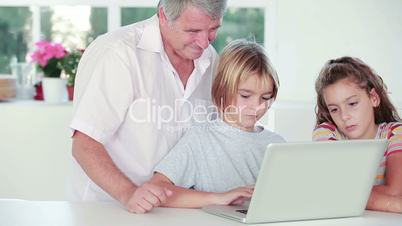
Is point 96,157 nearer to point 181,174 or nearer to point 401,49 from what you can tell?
point 181,174

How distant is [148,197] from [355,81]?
79 cm

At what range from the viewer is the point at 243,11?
181 inches

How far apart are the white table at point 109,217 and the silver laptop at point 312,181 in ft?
0.11

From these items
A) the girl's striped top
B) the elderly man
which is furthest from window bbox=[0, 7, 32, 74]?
the girl's striped top

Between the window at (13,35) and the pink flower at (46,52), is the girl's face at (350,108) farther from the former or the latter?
the window at (13,35)

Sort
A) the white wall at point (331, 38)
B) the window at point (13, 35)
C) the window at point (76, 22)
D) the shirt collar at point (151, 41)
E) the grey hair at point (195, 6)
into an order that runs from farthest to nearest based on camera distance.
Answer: the window at point (13, 35), the window at point (76, 22), the white wall at point (331, 38), the shirt collar at point (151, 41), the grey hair at point (195, 6)

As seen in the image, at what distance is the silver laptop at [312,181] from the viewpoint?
183 cm

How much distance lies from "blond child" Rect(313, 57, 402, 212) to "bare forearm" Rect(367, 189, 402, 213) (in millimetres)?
178

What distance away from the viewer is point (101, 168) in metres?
2.12

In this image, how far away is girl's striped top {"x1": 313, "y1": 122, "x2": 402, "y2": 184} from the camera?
2.33 m

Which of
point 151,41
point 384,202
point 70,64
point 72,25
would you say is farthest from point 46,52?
point 384,202

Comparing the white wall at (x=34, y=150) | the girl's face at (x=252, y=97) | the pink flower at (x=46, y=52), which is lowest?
the white wall at (x=34, y=150)

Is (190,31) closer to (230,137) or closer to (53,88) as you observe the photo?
(230,137)

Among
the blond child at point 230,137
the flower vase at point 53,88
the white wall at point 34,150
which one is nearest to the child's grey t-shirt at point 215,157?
the blond child at point 230,137
